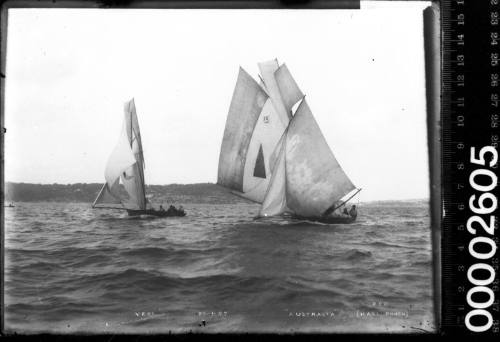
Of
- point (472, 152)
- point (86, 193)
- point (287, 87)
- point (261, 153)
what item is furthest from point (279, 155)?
point (86, 193)

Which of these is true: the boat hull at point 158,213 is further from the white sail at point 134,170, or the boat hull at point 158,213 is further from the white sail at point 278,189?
the white sail at point 278,189

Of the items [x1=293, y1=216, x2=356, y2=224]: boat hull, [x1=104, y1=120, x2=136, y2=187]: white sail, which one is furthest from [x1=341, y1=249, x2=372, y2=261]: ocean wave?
[x1=104, y1=120, x2=136, y2=187]: white sail

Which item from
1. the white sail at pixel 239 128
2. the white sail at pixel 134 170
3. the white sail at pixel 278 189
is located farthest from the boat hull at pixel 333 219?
the white sail at pixel 134 170

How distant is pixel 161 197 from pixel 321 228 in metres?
1.13

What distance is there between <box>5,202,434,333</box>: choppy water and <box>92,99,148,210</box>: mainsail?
0.37 feet

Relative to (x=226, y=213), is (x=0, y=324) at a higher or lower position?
lower

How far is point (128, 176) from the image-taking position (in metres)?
2.35

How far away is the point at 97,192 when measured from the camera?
2.34 meters

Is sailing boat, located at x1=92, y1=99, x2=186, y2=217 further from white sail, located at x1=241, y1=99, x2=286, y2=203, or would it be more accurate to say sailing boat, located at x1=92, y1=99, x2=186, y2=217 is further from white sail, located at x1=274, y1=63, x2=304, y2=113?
white sail, located at x1=274, y1=63, x2=304, y2=113

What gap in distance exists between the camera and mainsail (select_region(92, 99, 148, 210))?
2.29m

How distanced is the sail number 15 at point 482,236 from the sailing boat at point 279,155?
71cm

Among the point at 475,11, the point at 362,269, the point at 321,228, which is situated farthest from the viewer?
the point at 321,228

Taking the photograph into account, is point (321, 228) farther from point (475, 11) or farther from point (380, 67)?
point (475, 11)
